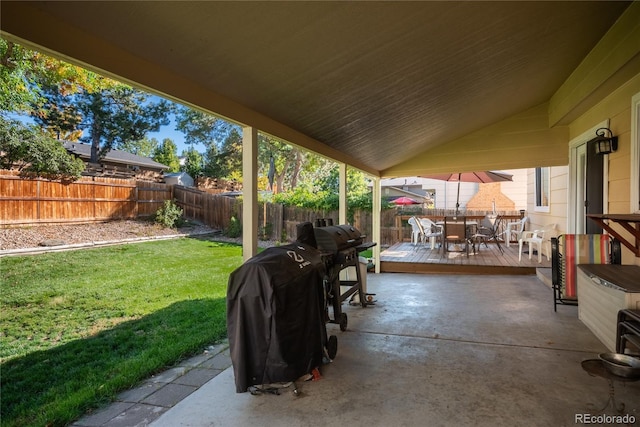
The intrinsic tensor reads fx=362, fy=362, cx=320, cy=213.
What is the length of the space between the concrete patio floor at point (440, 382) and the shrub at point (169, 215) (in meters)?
9.41

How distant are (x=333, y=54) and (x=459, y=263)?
5870 millimetres

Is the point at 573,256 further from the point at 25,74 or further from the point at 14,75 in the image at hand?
the point at 25,74

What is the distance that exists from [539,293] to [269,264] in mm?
4797

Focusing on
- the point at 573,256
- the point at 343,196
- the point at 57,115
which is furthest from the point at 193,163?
the point at 573,256

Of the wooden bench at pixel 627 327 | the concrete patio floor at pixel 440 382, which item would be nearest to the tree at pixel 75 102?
the concrete patio floor at pixel 440 382

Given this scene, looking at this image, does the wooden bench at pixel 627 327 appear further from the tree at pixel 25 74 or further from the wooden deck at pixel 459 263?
the tree at pixel 25 74

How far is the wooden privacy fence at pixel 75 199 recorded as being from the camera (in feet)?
28.5

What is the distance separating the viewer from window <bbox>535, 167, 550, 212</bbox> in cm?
787

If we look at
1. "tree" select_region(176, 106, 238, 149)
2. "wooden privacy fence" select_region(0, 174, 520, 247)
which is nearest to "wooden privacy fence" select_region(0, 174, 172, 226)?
"wooden privacy fence" select_region(0, 174, 520, 247)

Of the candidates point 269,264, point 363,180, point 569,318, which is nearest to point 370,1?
point 269,264

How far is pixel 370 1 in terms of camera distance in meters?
1.85

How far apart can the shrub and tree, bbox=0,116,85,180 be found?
2.82 m

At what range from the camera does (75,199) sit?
1017 centimetres

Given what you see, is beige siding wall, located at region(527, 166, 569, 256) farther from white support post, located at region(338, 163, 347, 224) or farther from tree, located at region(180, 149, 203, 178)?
tree, located at region(180, 149, 203, 178)
